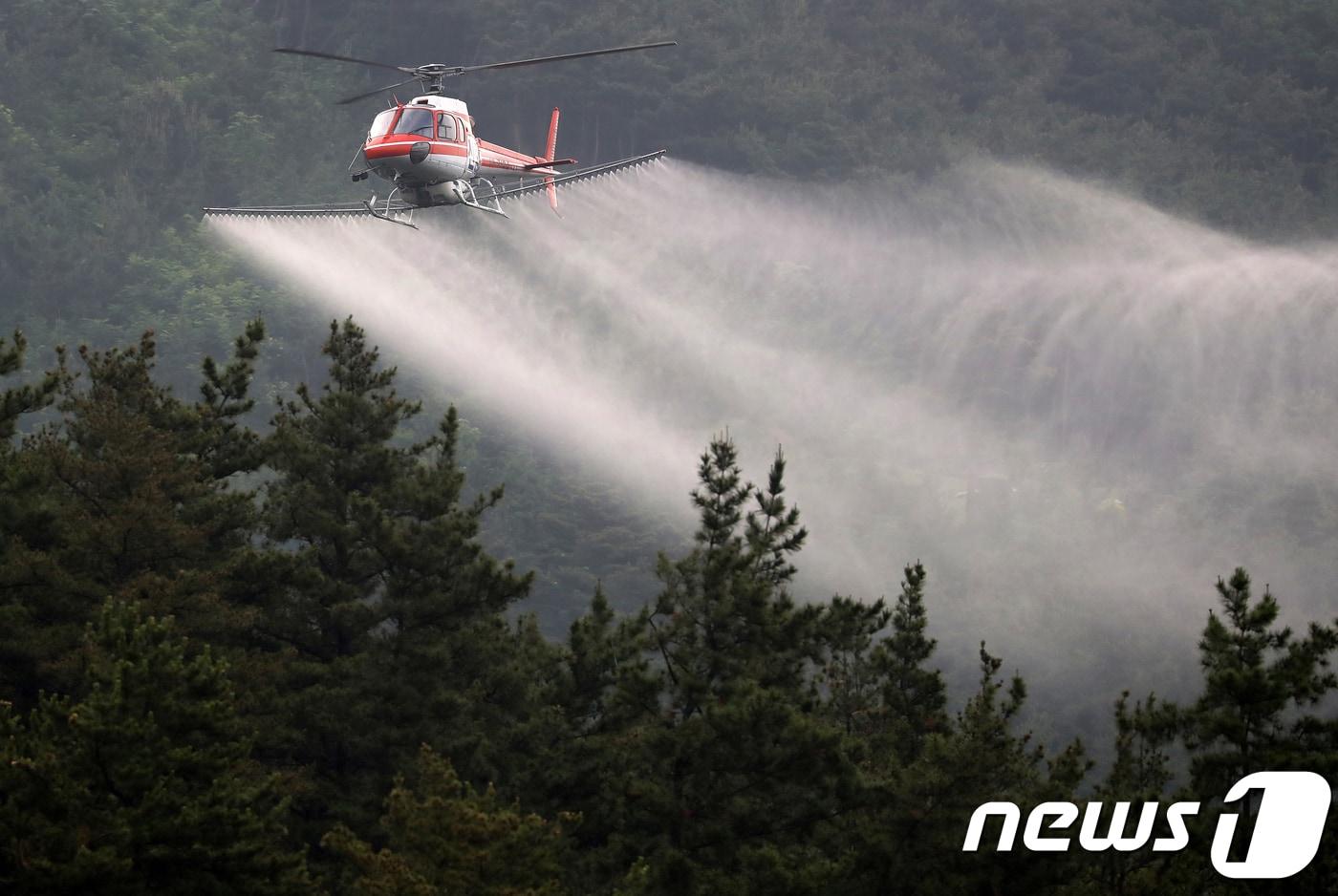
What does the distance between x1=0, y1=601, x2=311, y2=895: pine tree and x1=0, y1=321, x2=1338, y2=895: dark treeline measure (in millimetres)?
48

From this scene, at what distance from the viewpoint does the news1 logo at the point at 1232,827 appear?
1109 inches

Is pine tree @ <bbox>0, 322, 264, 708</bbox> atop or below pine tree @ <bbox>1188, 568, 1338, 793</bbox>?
below

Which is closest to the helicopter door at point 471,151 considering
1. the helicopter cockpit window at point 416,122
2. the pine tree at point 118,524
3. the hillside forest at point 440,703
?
the helicopter cockpit window at point 416,122

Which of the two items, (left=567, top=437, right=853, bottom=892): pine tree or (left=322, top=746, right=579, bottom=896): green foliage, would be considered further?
(left=567, top=437, right=853, bottom=892): pine tree

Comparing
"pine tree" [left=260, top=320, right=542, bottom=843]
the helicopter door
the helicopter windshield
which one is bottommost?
"pine tree" [left=260, top=320, right=542, bottom=843]

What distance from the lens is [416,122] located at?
45250 millimetres

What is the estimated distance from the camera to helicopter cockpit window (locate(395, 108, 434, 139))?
45125mm

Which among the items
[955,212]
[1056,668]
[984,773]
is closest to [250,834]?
[984,773]

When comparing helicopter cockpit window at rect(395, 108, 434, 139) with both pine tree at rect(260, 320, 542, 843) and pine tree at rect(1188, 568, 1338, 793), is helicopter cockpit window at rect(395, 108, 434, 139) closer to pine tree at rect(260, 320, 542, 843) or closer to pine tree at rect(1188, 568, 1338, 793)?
pine tree at rect(260, 320, 542, 843)

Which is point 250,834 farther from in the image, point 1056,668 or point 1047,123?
point 1047,123

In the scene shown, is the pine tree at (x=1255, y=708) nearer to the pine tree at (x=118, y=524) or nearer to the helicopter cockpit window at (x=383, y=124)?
the pine tree at (x=118, y=524)

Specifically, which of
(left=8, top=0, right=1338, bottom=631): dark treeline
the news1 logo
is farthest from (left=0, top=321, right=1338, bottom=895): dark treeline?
(left=8, top=0, right=1338, bottom=631): dark treeline

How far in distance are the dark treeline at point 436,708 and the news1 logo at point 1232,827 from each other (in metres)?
0.23

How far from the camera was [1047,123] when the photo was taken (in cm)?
12950
